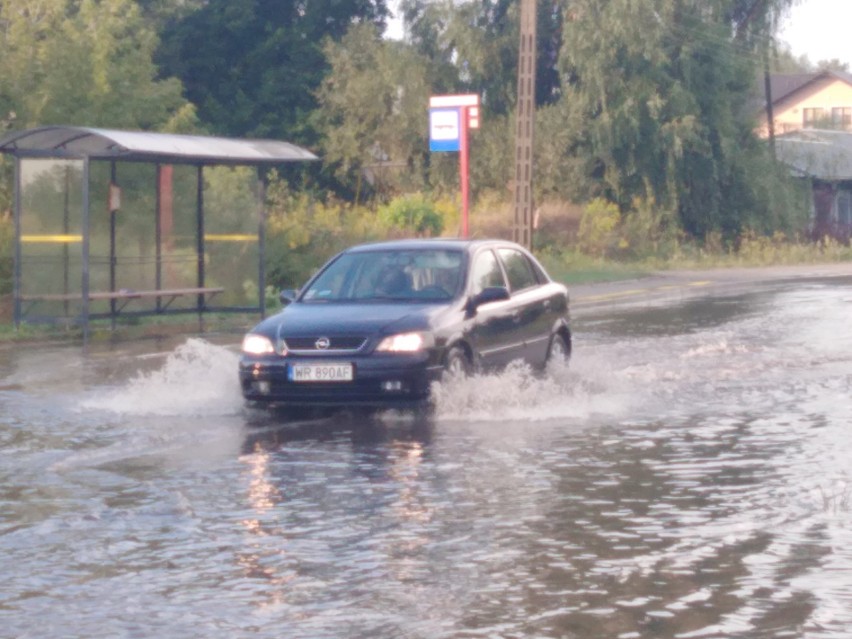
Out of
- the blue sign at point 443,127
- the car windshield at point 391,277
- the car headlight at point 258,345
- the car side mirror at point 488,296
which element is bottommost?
the car headlight at point 258,345

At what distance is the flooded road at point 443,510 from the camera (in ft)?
23.3

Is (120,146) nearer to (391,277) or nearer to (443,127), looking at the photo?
(391,277)

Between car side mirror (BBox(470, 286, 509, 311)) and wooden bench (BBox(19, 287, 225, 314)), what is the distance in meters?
10.3

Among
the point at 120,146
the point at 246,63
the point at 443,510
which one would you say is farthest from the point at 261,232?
the point at 246,63

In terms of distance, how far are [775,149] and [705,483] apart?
5004 cm

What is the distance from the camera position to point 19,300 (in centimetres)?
2417

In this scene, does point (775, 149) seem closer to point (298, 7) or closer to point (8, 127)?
point (298, 7)

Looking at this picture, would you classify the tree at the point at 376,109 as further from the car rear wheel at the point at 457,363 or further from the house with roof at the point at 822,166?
the car rear wheel at the point at 457,363

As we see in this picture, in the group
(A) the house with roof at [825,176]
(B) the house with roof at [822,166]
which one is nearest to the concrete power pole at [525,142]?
(B) the house with roof at [822,166]

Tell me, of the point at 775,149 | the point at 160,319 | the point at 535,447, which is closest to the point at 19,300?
the point at 160,319

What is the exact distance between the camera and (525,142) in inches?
1454

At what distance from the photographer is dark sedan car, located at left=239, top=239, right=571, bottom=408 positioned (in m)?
13.7

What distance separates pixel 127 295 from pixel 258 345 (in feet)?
36.1

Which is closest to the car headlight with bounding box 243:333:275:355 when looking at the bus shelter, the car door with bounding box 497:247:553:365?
the car door with bounding box 497:247:553:365
